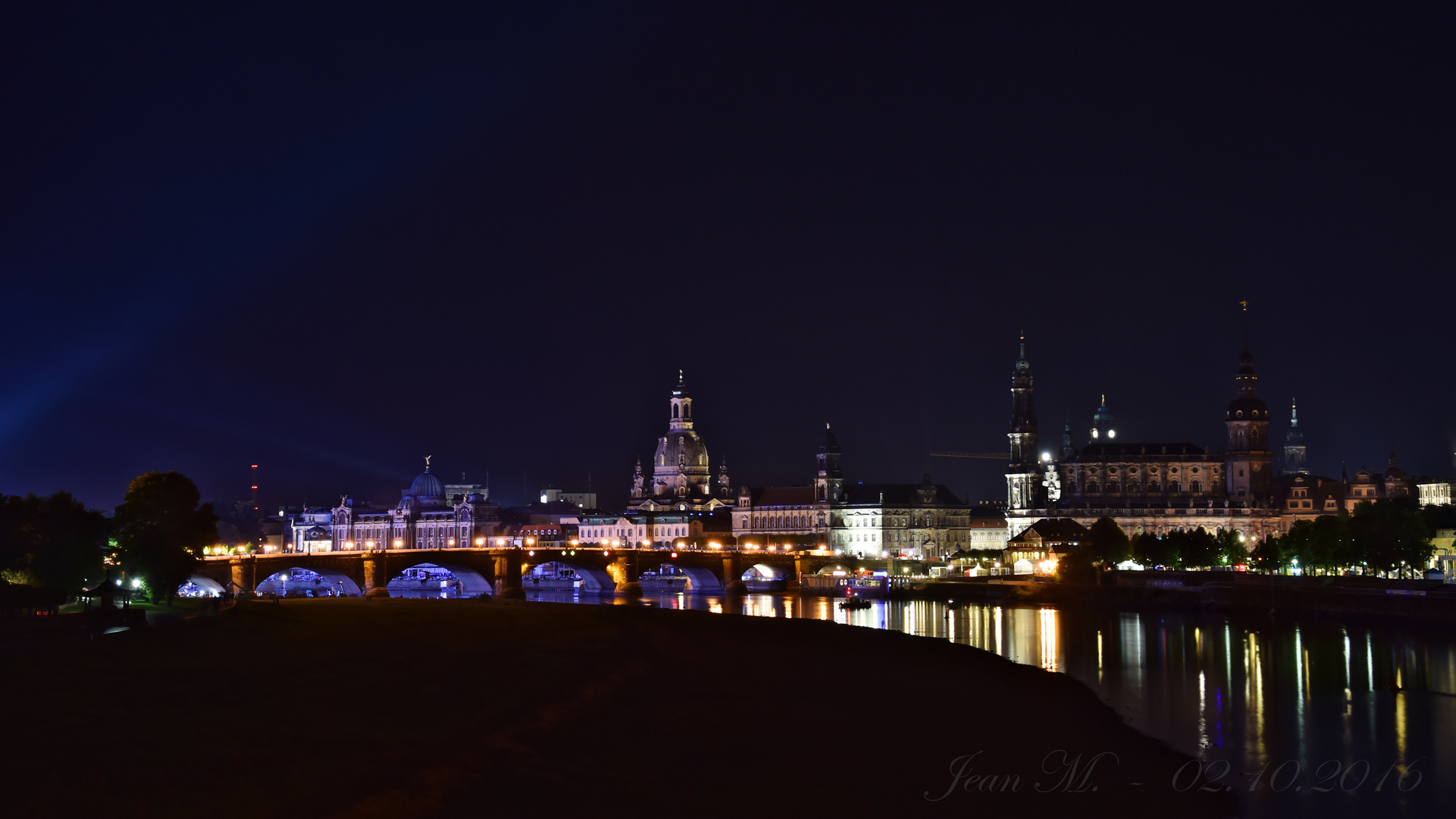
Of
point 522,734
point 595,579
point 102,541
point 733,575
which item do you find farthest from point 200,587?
point 522,734

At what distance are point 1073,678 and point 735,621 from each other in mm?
32683

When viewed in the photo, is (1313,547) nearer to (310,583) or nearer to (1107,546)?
(1107,546)

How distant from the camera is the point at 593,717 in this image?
131 ft

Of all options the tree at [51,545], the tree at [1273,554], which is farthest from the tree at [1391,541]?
the tree at [51,545]

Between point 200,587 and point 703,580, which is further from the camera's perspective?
point 703,580

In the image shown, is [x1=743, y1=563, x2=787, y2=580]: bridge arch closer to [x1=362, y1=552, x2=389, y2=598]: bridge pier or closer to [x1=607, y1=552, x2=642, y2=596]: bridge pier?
[x1=607, y1=552, x2=642, y2=596]: bridge pier

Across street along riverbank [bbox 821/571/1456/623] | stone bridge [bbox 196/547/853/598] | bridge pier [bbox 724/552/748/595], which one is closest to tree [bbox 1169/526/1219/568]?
street along riverbank [bbox 821/571/1456/623]

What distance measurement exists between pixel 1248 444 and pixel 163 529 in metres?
152

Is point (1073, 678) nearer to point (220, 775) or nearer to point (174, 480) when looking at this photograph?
point (220, 775)

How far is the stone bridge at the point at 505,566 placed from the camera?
10356 centimetres

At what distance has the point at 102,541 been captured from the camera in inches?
3063

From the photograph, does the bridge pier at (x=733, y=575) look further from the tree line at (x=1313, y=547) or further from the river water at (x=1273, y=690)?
the river water at (x=1273, y=690)

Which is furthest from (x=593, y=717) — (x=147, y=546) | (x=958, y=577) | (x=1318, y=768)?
(x=958, y=577)

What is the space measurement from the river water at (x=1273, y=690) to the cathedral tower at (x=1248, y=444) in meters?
91.0
